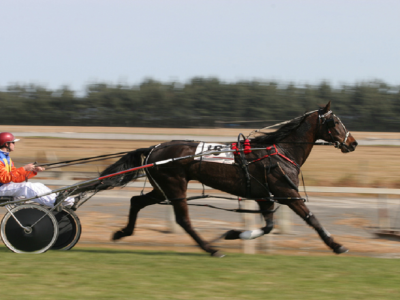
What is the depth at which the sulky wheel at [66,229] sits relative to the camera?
5.90 m

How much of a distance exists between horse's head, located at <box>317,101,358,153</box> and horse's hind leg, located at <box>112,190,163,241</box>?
2.02 m

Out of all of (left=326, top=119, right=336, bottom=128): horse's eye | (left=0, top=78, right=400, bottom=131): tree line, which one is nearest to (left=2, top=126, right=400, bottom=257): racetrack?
(left=326, top=119, right=336, bottom=128): horse's eye

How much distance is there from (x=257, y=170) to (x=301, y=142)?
650 millimetres

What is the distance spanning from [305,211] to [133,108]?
42507mm

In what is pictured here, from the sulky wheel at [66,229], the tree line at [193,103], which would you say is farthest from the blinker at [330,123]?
the tree line at [193,103]

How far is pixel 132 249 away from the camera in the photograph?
6.29m

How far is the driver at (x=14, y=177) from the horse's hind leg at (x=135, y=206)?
2.55 feet

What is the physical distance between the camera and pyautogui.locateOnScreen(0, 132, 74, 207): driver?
18.3 feet

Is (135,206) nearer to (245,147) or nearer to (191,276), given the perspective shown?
(245,147)

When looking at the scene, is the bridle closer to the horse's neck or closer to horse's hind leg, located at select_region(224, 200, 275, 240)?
the horse's neck

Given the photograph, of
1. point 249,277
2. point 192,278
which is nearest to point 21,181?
point 192,278

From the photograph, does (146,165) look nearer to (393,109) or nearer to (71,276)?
(71,276)

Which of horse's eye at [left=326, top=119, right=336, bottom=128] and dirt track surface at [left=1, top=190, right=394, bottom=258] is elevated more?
horse's eye at [left=326, top=119, right=336, bottom=128]

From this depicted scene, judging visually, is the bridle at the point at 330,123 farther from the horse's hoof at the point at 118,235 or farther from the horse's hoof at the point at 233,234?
the horse's hoof at the point at 118,235
